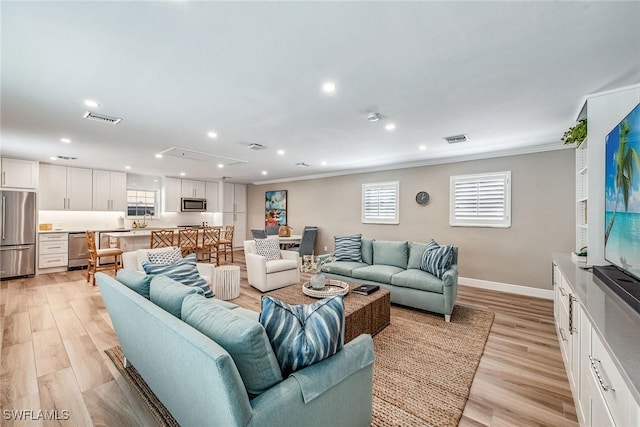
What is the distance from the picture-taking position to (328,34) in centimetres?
176

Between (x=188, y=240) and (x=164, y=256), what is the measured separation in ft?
11.5

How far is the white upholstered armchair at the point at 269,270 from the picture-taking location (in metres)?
4.43

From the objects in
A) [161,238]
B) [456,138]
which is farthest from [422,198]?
[161,238]

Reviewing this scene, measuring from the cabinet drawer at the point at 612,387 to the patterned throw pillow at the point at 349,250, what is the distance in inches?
133

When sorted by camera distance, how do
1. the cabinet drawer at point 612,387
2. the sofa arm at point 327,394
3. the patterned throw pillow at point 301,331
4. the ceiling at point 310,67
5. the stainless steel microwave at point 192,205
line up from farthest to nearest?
1. the stainless steel microwave at point 192,205
2. the ceiling at point 310,67
3. the patterned throw pillow at point 301,331
4. the sofa arm at point 327,394
5. the cabinet drawer at point 612,387

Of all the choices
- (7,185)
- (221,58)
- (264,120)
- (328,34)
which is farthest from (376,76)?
(7,185)

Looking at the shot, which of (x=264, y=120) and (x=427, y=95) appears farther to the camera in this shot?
(x=264, y=120)

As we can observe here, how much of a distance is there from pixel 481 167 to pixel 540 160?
82 cm

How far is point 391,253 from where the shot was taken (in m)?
4.41

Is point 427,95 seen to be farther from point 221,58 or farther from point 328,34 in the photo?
point 221,58

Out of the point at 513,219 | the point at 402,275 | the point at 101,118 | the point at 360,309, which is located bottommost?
the point at 360,309

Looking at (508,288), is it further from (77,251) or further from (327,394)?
(77,251)

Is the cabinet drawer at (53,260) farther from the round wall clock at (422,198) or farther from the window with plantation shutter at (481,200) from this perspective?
the window with plantation shutter at (481,200)

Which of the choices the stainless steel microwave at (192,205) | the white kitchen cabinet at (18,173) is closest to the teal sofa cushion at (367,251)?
the stainless steel microwave at (192,205)
